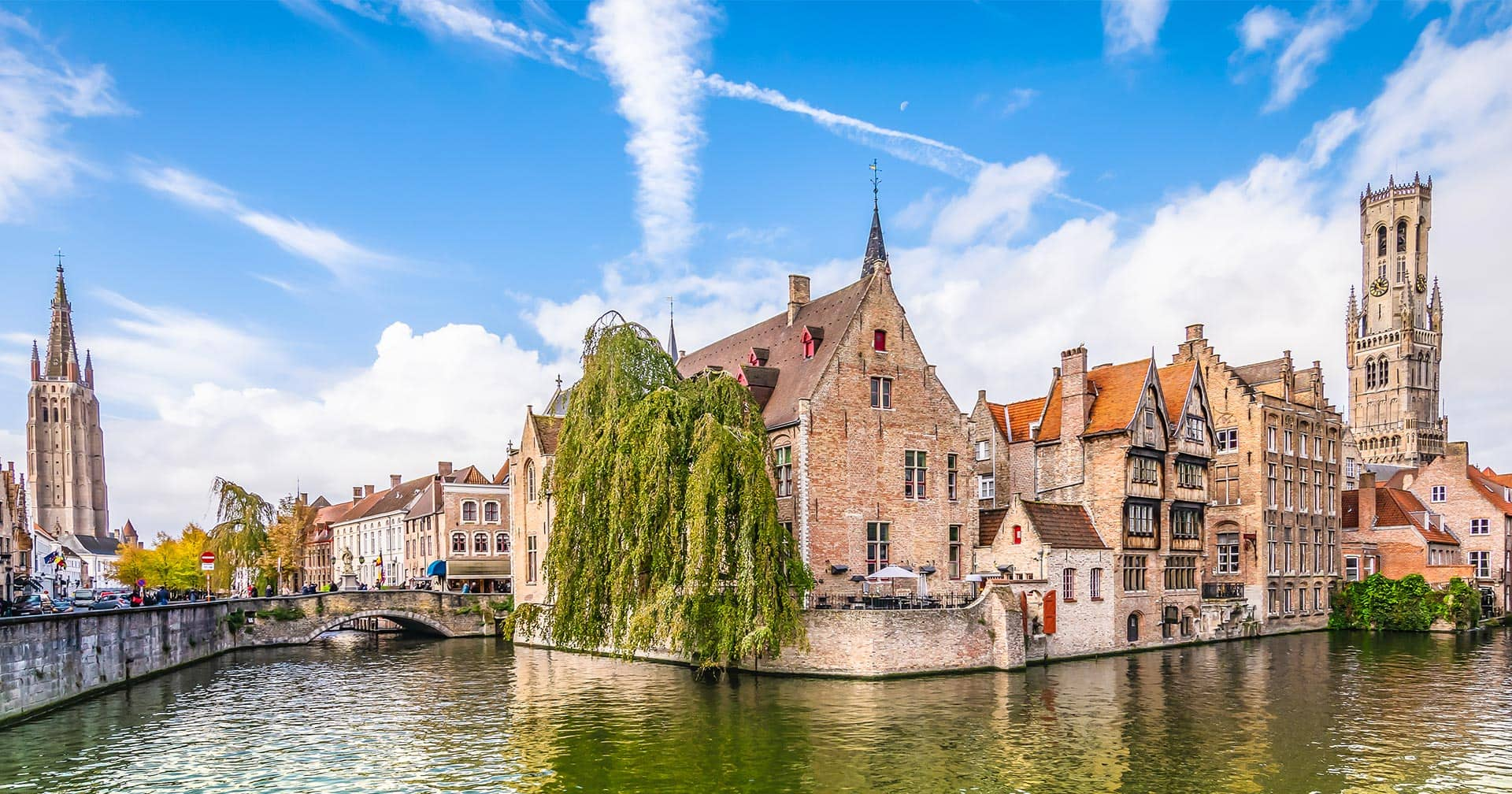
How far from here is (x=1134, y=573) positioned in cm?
4328

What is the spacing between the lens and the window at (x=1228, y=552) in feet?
171

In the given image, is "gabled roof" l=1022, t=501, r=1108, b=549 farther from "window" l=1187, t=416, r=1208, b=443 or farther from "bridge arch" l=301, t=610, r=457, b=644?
"bridge arch" l=301, t=610, r=457, b=644

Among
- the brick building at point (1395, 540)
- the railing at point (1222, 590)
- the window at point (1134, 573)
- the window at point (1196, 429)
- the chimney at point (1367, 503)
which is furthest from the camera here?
the chimney at point (1367, 503)

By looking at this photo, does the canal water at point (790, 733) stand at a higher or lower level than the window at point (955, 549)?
lower

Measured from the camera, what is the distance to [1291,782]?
2039 centimetres

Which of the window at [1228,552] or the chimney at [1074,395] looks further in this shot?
the window at [1228,552]

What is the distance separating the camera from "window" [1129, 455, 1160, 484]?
43.3 meters

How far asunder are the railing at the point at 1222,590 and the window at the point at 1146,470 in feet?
26.3

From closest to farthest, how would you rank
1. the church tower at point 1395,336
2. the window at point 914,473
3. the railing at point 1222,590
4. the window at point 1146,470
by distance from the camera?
the window at point 914,473, the window at point 1146,470, the railing at point 1222,590, the church tower at point 1395,336

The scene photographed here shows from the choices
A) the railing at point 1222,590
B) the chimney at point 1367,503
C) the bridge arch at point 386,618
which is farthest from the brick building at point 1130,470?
the bridge arch at point 386,618

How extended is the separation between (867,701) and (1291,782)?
38.3 feet

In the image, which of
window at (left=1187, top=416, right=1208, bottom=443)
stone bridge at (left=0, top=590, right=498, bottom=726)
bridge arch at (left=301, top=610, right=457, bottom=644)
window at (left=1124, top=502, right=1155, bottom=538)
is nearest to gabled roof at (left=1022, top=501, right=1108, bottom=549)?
window at (left=1124, top=502, right=1155, bottom=538)

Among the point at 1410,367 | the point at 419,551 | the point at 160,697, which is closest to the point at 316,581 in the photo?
the point at 419,551

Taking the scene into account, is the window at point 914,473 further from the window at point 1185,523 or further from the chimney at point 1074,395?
the window at point 1185,523
